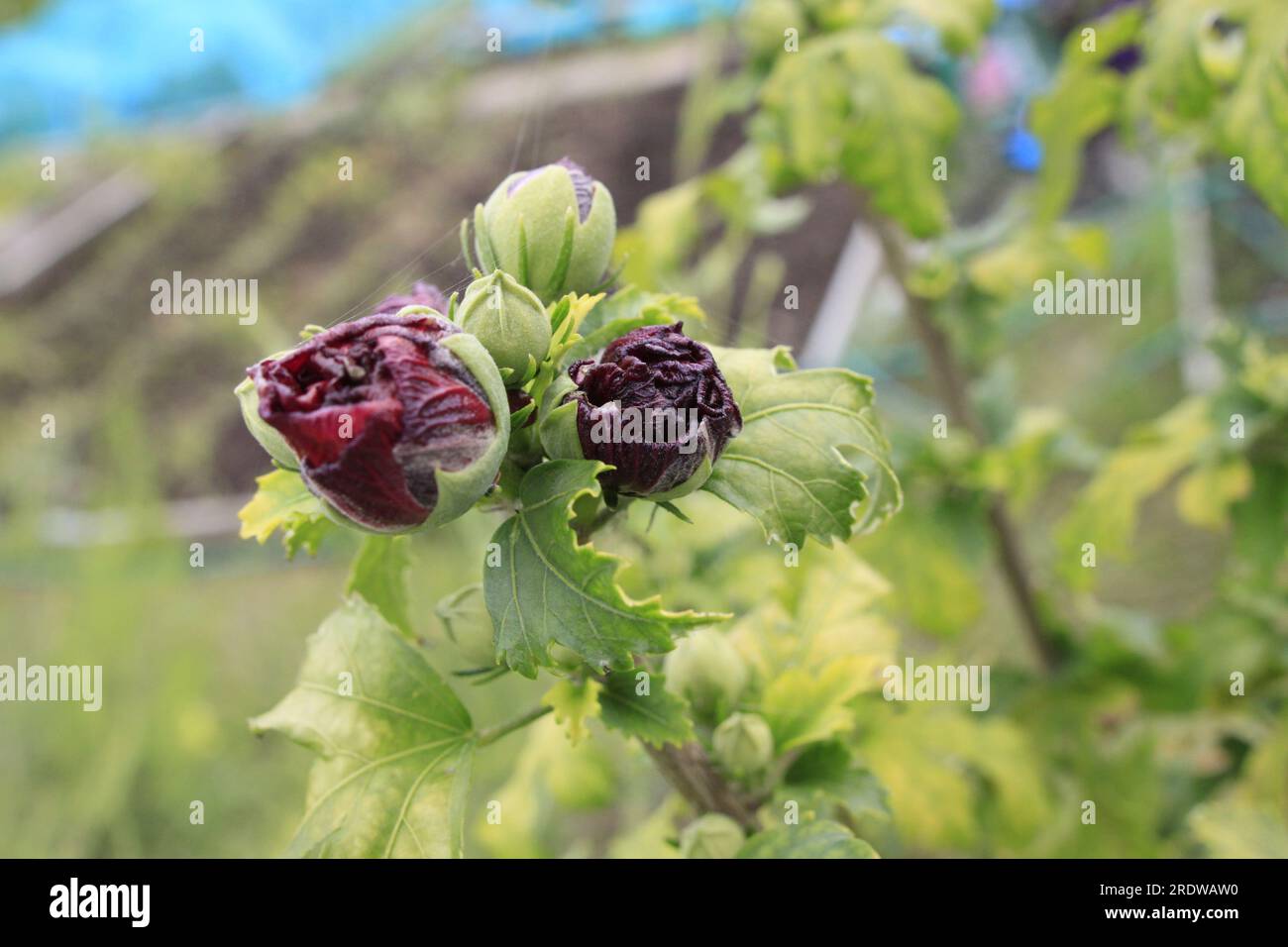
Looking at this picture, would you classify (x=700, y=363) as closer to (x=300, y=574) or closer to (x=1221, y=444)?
(x=1221, y=444)

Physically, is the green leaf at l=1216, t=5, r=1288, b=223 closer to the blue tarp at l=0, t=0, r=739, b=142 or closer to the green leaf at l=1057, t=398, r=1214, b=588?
the green leaf at l=1057, t=398, r=1214, b=588

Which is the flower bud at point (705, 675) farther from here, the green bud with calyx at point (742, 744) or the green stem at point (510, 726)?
the green stem at point (510, 726)

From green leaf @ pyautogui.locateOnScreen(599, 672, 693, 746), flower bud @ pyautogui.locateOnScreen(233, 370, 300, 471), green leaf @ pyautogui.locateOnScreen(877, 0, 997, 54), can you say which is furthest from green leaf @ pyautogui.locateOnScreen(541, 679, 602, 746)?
green leaf @ pyautogui.locateOnScreen(877, 0, 997, 54)

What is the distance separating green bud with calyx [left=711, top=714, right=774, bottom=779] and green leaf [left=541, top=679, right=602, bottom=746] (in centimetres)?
15

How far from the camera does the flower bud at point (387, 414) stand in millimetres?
612

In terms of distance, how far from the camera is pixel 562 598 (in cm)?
70

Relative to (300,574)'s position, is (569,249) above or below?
below

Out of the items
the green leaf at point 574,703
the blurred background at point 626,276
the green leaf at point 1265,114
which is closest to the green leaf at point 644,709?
the green leaf at point 574,703

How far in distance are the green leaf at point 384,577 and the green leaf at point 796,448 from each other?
293mm

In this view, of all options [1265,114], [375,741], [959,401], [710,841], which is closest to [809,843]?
[710,841]

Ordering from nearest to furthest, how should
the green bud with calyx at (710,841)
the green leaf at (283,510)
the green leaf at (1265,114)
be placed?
the green leaf at (283,510), the green bud with calyx at (710,841), the green leaf at (1265,114)
